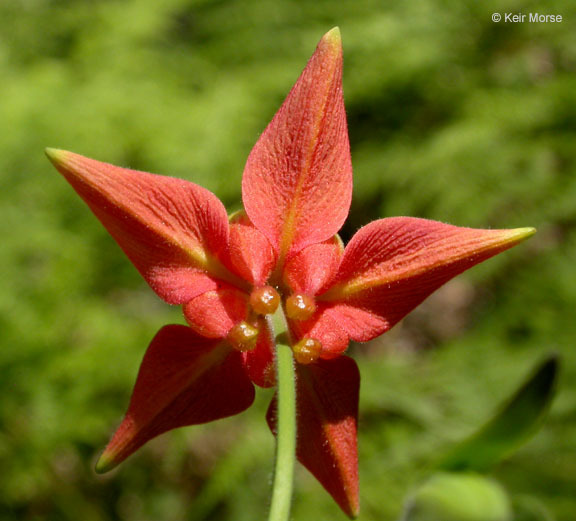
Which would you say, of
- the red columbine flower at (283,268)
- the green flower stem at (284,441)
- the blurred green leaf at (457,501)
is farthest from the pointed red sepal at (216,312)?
the blurred green leaf at (457,501)

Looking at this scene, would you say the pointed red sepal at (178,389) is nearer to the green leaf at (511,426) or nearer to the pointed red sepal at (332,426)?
the pointed red sepal at (332,426)

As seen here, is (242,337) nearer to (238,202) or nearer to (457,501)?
(457,501)

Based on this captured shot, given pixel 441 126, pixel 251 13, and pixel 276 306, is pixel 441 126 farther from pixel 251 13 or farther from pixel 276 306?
pixel 276 306

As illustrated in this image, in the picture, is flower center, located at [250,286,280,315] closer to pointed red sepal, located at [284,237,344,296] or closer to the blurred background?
pointed red sepal, located at [284,237,344,296]

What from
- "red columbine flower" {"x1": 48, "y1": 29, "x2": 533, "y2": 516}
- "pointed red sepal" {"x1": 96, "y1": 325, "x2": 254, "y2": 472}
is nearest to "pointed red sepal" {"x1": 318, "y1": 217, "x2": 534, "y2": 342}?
"red columbine flower" {"x1": 48, "y1": 29, "x2": 533, "y2": 516}

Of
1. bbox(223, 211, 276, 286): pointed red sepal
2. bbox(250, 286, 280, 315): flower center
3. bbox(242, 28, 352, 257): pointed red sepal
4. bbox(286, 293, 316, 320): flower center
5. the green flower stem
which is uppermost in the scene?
bbox(242, 28, 352, 257): pointed red sepal
